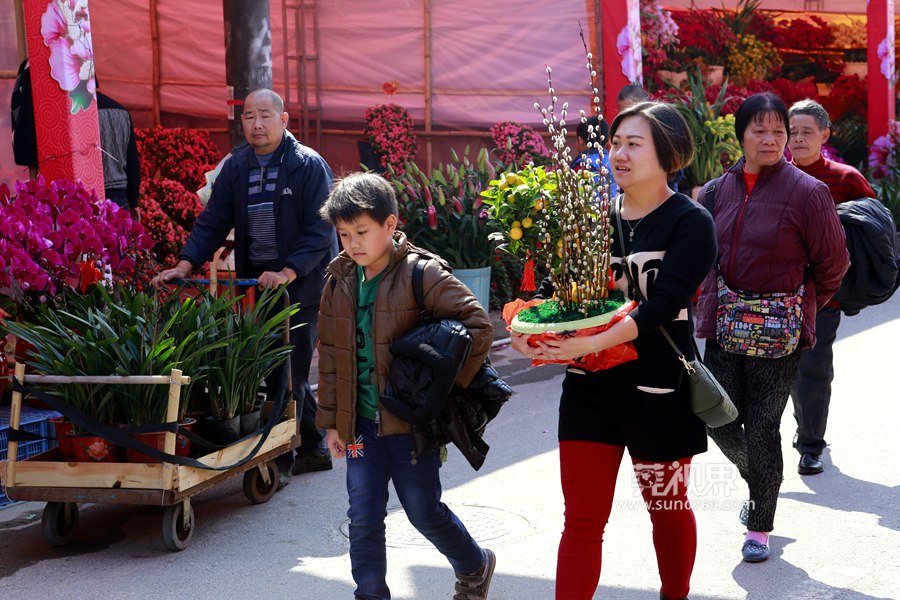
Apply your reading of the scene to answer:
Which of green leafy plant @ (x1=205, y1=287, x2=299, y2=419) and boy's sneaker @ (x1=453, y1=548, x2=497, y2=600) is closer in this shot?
boy's sneaker @ (x1=453, y1=548, x2=497, y2=600)

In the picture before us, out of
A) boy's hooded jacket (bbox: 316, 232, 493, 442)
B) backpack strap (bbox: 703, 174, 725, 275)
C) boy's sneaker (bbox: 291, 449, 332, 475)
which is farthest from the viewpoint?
boy's sneaker (bbox: 291, 449, 332, 475)

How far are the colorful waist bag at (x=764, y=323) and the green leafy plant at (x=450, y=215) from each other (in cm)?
489

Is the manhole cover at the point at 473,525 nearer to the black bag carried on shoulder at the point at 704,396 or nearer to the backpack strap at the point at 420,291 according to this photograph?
the backpack strap at the point at 420,291

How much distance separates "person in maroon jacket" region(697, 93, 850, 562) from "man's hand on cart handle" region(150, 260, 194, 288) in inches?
105

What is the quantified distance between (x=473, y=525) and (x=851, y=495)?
1.95 metres

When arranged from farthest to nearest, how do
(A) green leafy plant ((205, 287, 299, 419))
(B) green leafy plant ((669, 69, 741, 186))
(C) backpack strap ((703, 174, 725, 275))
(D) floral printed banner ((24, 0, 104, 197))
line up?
(B) green leafy plant ((669, 69, 741, 186)), (D) floral printed banner ((24, 0, 104, 197)), (A) green leafy plant ((205, 287, 299, 419)), (C) backpack strap ((703, 174, 725, 275))

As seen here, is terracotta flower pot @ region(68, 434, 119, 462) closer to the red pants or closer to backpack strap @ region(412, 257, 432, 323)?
backpack strap @ region(412, 257, 432, 323)

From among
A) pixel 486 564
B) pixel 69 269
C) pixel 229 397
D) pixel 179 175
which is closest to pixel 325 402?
pixel 486 564

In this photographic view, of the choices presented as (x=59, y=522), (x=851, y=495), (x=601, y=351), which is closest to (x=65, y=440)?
(x=59, y=522)

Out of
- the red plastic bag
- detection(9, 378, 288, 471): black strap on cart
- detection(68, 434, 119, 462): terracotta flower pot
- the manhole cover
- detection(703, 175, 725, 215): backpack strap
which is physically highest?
detection(703, 175, 725, 215): backpack strap

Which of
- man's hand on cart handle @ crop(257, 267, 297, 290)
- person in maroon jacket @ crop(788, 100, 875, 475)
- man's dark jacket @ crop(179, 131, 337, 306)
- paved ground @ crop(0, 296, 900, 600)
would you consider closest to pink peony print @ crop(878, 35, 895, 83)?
paved ground @ crop(0, 296, 900, 600)

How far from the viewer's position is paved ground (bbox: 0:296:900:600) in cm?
455

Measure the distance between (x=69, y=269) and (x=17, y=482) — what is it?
1181mm

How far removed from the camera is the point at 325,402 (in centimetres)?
402
